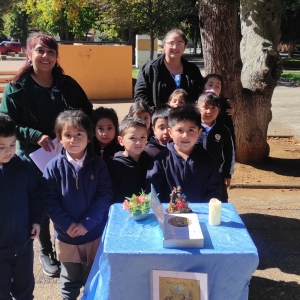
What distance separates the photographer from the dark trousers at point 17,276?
2.56 m

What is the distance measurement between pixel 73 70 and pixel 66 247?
1059 centimetres

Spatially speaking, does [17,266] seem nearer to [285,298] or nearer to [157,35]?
[285,298]

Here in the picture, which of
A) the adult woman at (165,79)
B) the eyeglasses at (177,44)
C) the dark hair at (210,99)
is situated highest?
the eyeglasses at (177,44)

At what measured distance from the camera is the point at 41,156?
10.1 feet

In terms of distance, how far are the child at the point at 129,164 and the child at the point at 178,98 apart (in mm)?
695

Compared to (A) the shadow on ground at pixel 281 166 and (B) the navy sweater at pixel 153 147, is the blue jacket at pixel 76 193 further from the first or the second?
(A) the shadow on ground at pixel 281 166

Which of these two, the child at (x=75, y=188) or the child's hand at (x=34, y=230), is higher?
the child at (x=75, y=188)

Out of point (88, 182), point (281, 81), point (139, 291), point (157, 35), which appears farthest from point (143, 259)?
point (281, 81)

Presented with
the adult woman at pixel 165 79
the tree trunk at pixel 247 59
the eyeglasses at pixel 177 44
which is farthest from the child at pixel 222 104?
the tree trunk at pixel 247 59

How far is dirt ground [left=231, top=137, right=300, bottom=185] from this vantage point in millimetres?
5875

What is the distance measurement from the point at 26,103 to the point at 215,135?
5.00 feet

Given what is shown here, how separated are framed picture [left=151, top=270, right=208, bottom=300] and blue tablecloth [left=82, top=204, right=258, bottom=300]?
3 centimetres

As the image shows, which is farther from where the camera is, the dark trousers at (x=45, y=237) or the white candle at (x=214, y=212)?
the dark trousers at (x=45, y=237)

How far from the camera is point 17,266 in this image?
261 cm
